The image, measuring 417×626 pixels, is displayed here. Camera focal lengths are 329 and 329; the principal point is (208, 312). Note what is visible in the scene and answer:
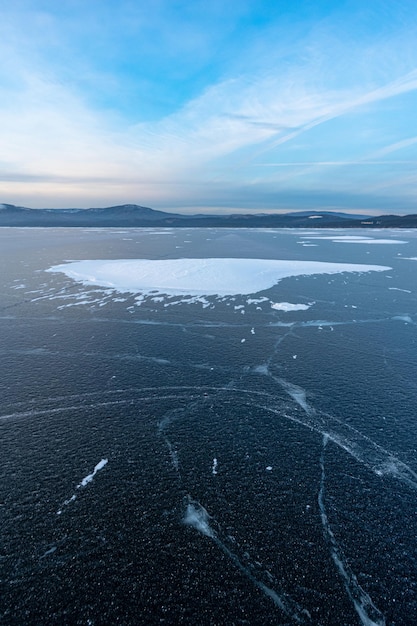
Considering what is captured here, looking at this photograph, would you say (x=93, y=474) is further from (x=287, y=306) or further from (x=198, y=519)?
(x=287, y=306)

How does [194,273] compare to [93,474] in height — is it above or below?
above

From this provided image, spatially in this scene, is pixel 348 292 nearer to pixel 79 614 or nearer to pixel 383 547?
pixel 383 547

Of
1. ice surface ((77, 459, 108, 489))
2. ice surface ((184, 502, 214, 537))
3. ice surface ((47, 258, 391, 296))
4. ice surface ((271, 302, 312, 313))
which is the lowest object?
ice surface ((184, 502, 214, 537))

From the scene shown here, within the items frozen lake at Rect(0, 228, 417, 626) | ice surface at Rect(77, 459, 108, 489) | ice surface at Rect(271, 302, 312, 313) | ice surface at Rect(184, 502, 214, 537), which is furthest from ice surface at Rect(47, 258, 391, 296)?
ice surface at Rect(184, 502, 214, 537)

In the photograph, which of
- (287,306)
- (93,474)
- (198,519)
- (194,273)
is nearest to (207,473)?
(198,519)

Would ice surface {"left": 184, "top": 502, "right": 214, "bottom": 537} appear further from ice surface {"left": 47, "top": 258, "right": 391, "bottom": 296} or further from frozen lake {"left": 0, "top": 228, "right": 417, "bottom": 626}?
ice surface {"left": 47, "top": 258, "right": 391, "bottom": 296}

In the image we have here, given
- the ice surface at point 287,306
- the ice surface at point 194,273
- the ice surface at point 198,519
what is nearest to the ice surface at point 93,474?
the ice surface at point 198,519
